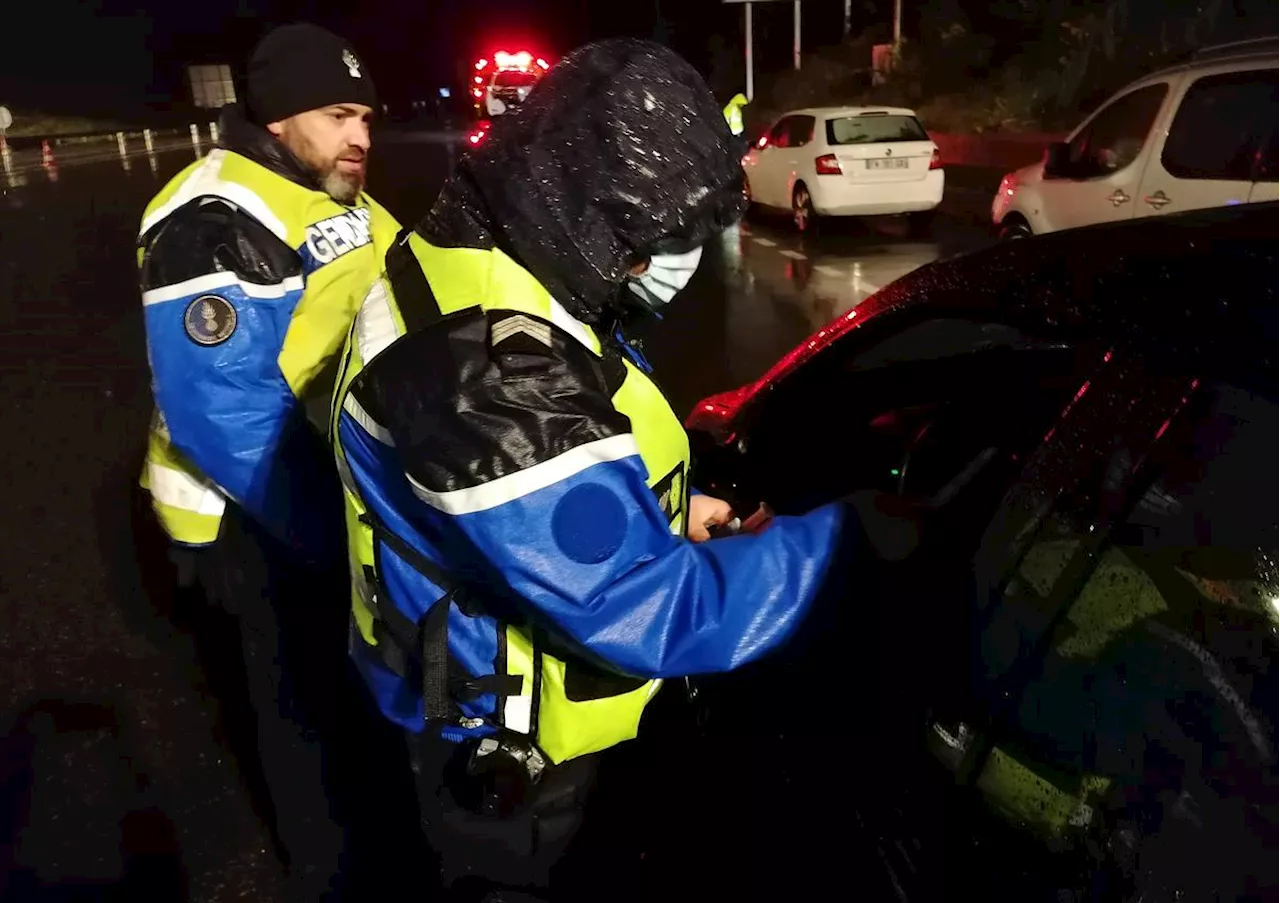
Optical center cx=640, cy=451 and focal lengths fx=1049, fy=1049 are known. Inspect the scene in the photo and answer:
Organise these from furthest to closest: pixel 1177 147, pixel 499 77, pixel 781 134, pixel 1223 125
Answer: pixel 499 77 → pixel 781 134 → pixel 1177 147 → pixel 1223 125

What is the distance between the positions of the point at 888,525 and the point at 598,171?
0.60 meters

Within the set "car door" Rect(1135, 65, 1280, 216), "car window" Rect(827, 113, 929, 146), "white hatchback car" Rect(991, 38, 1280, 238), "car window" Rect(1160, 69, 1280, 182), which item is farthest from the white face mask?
"car window" Rect(827, 113, 929, 146)

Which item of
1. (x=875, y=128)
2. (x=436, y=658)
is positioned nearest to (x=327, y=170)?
(x=436, y=658)

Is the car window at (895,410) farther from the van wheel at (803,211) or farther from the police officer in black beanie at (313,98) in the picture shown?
the van wheel at (803,211)

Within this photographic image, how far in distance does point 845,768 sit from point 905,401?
4.53 feet

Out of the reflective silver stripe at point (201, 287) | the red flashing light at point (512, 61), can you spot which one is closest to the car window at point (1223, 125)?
the reflective silver stripe at point (201, 287)

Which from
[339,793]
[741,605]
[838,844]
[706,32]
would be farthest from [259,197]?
[706,32]

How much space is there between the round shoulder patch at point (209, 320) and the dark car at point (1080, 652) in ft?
4.05

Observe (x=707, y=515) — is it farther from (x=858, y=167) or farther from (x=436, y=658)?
(x=858, y=167)

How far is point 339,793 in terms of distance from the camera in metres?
2.55

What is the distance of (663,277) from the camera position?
4.72 ft

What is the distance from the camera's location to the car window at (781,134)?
1307cm

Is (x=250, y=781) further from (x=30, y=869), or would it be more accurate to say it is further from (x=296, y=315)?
(x=296, y=315)

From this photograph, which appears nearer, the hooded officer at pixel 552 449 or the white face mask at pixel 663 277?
the hooded officer at pixel 552 449
